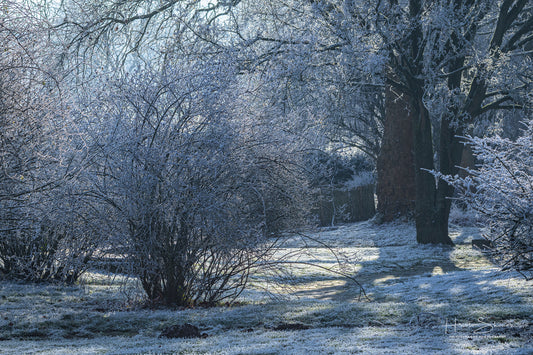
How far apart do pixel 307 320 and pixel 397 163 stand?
542 inches

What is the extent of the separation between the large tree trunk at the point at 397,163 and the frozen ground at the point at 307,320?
346 inches

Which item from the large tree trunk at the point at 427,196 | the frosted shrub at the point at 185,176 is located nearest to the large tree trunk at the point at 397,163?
the large tree trunk at the point at 427,196

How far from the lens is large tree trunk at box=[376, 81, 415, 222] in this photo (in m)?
20.2

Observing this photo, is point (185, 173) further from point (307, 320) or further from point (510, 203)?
point (510, 203)

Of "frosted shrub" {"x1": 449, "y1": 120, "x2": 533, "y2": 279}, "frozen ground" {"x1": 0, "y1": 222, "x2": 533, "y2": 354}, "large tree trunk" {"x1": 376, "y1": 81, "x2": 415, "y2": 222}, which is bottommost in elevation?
"frozen ground" {"x1": 0, "y1": 222, "x2": 533, "y2": 354}

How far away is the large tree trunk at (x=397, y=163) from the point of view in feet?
66.3

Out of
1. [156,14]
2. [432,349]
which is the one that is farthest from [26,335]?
[156,14]

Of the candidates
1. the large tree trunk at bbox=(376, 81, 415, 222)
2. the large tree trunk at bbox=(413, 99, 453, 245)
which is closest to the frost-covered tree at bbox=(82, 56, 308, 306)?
the large tree trunk at bbox=(413, 99, 453, 245)

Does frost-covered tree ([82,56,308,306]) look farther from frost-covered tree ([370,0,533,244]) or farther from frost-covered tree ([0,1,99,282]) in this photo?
frost-covered tree ([370,0,533,244])

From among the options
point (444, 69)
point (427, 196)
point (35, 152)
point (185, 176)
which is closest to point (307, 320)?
point (185, 176)

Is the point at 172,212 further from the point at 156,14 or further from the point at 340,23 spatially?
the point at 156,14

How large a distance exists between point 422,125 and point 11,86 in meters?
11.0

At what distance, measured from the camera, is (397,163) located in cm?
2052

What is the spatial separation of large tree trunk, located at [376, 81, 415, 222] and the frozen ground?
8.79 metres
